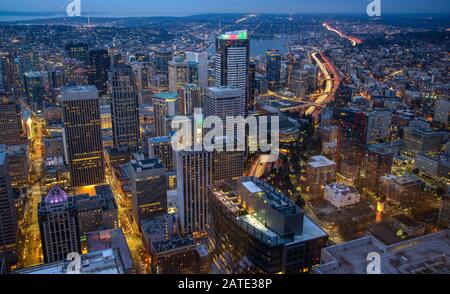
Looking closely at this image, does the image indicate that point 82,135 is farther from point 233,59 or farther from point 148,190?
point 233,59

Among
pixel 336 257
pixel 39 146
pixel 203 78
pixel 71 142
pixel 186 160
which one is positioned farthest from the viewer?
pixel 203 78

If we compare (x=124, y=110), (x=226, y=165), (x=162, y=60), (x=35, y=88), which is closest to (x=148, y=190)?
(x=226, y=165)

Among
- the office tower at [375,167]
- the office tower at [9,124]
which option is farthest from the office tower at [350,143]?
the office tower at [9,124]

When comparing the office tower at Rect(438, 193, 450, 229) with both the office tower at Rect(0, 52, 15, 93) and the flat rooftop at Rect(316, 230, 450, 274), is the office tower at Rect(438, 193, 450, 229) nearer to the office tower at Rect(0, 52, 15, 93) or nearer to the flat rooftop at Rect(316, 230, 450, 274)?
the flat rooftop at Rect(316, 230, 450, 274)

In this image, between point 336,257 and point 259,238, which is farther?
point 259,238
